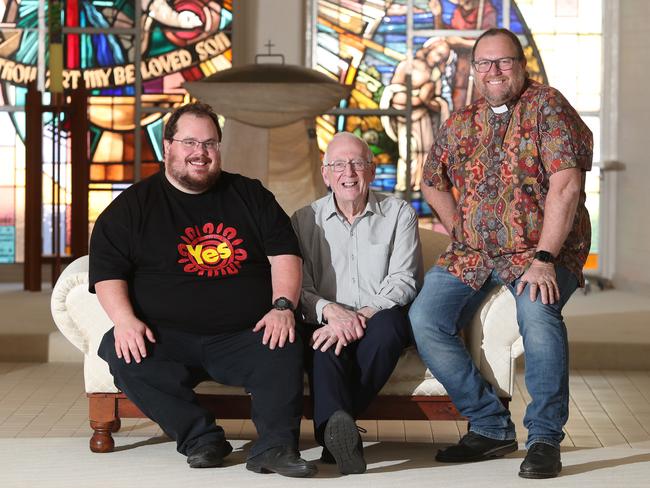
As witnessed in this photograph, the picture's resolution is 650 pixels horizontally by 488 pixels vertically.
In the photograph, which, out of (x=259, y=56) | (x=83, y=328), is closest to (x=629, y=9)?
(x=259, y=56)

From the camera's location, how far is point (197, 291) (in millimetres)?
3244

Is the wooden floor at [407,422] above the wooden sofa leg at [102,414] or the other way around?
the other way around

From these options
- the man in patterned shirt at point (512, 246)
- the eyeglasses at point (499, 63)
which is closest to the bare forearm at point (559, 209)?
the man in patterned shirt at point (512, 246)

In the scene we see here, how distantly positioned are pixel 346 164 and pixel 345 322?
47 cm

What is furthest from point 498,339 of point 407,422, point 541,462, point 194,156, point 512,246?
point 194,156

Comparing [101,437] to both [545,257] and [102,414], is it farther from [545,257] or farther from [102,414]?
[545,257]

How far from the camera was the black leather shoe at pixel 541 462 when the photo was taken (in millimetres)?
3029

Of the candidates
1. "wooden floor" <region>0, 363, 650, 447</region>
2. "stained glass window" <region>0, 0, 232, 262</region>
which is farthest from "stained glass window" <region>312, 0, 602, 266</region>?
"wooden floor" <region>0, 363, 650, 447</region>

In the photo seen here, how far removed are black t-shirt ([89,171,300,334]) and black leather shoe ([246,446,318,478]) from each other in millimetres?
384

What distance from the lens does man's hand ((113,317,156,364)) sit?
3150 millimetres

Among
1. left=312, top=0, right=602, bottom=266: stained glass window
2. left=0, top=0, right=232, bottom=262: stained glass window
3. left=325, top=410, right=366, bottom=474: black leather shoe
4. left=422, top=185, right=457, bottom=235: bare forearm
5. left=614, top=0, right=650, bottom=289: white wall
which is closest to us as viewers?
left=325, top=410, right=366, bottom=474: black leather shoe

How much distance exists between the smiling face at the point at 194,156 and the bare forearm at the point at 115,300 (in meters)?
0.34

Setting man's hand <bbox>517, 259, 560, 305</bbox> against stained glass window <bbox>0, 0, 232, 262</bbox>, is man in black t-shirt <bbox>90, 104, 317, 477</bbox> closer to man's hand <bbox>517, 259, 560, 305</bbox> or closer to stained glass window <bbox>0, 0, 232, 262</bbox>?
man's hand <bbox>517, 259, 560, 305</bbox>

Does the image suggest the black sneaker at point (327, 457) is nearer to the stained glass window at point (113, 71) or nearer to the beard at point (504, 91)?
the beard at point (504, 91)
